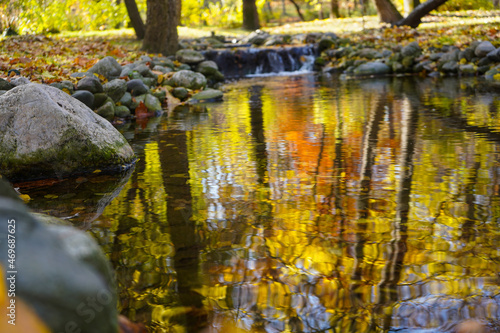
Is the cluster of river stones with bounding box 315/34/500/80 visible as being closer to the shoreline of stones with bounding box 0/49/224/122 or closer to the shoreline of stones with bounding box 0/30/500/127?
the shoreline of stones with bounding box 0/30/500/127

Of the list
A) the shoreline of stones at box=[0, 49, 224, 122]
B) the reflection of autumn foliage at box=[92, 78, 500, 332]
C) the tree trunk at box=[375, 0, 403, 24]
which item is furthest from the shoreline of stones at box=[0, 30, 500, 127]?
the tree trunk at box=[375, 0, 403, 24]

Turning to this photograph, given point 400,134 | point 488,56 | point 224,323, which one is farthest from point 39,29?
point 224,323

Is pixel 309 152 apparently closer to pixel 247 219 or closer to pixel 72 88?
pixel 247 219

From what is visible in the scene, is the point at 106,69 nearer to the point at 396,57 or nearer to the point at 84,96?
the point at 84,96

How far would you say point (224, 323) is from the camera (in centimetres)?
218

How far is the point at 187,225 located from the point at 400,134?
133 inches

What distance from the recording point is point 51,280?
135 cm

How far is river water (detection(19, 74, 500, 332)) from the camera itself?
→ 227cm

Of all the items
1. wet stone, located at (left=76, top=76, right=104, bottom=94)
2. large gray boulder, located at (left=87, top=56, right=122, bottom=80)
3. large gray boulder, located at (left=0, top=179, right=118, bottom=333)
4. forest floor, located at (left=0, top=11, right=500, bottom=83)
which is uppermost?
forest floor, located at (left=0, top=11, right=500, bottom=83)

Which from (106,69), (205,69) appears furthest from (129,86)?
(205,69)

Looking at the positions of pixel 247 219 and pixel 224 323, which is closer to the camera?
pixel 224 323

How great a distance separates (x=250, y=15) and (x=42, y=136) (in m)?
21.2

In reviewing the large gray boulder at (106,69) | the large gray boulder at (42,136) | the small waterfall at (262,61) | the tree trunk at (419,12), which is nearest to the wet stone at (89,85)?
the large gray boulder at (106,69)

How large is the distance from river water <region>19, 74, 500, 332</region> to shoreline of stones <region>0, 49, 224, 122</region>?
1822 mm
